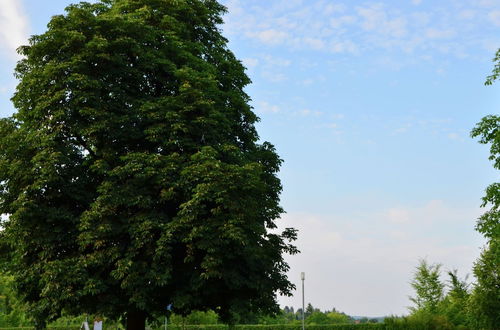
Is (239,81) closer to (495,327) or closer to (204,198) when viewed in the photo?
(204,198)

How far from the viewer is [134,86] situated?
81.5ft

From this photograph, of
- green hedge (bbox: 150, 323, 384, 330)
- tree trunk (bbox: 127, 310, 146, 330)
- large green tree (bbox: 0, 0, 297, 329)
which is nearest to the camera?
large green tree (bbox: 0, 0, 297, 329)

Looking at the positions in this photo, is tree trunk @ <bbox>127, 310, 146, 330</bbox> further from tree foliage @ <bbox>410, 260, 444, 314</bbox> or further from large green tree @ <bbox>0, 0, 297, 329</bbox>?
tree foliage @ <bbox>410, 260, 444, 314</bbox>

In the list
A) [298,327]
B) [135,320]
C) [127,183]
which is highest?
[127,183]

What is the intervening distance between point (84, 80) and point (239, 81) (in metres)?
9.32

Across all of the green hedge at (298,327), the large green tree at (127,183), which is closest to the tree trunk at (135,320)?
the large green tree at (127,183)

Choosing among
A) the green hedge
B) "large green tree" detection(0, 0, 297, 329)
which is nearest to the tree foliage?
the green hedge

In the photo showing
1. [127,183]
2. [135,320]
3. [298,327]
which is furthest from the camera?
[298,327]

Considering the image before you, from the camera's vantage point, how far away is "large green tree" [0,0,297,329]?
20359 mm

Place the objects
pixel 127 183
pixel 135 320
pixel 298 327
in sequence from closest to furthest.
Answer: pixel 127 183 < pixel 135 320 < pixel 298 327

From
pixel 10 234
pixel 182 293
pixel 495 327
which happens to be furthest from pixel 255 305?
pixel 495 327

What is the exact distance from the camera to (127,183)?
69.7 feet

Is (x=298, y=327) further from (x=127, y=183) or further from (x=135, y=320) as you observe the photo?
(x=127, y=183)

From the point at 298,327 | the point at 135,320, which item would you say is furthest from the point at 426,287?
the point at 135,320
